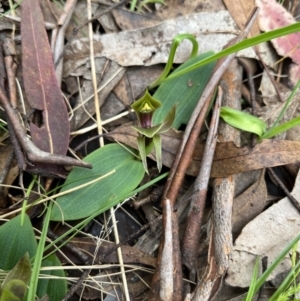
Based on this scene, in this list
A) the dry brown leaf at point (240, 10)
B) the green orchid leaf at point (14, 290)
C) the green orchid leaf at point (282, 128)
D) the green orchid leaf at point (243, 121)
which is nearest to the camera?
the green orchid leaf at point (14, 290)

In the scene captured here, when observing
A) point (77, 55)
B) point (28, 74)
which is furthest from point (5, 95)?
point (77, 55)

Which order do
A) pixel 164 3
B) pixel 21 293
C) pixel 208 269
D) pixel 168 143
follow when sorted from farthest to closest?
pixel 164 3 < pixel 168 143 < pixel 208 269 < pixel 21 293

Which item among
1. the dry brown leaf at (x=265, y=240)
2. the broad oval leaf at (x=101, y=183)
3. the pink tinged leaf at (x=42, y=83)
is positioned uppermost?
the pink tinged leaf at (x=42, y=83)

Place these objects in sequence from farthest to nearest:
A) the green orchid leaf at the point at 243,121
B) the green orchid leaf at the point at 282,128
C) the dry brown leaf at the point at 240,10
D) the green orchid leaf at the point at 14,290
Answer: the dry brown leaf at the point at 240,10 → the green orchid leaf at the point at 243,121 → the green orchid leaf at the point at 282,128 → the green orchid leaf at the point at 14,290

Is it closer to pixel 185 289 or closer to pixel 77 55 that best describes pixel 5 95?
pixel 77 55

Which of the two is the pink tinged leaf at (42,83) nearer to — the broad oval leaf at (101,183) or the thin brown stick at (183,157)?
the broad oval leaf at (101,183)

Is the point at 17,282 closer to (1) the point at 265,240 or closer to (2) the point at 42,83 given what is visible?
(2) the point at 42,83

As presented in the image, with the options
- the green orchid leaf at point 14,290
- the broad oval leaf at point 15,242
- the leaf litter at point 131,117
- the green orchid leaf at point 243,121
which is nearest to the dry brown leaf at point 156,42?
the leaf litter at point 131,117

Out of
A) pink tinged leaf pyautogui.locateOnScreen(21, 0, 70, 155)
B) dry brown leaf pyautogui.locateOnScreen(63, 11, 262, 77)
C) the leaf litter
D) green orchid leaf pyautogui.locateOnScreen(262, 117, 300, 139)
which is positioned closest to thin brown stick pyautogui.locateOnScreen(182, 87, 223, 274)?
the leaf litter

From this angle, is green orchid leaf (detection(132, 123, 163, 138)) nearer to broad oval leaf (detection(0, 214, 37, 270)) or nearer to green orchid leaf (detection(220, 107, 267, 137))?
green orchid leaf (detection(220, 107, 267, 137))
